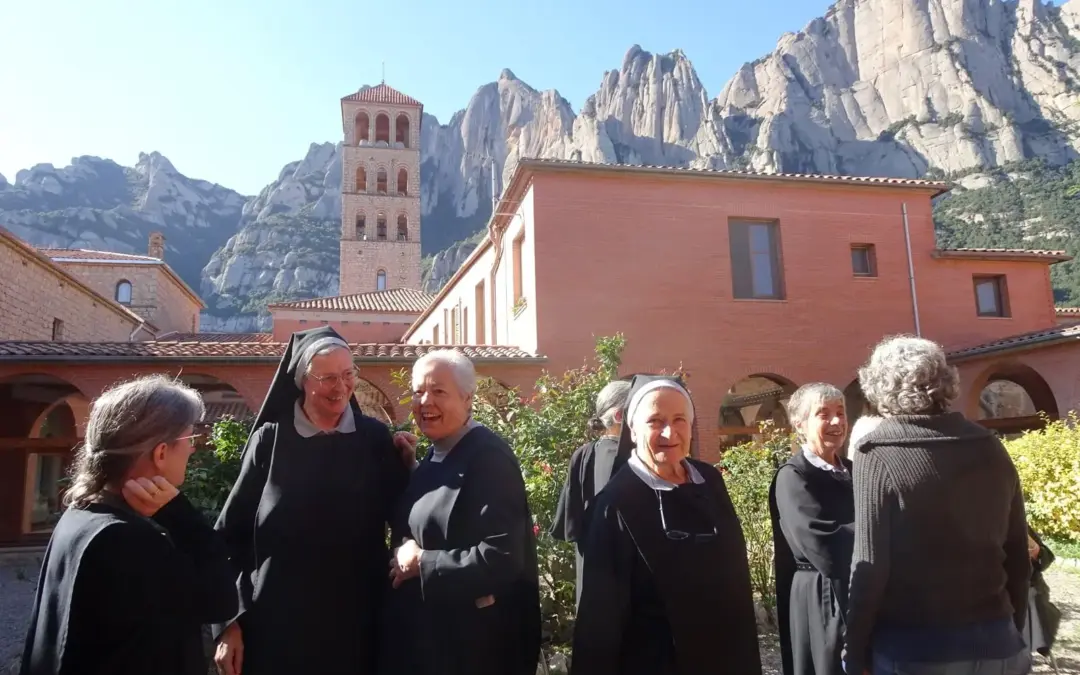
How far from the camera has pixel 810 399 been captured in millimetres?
3076

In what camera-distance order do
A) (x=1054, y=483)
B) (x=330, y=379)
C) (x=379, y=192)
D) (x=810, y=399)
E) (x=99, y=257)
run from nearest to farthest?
(x=330, y=379)
(x=810, y=399)
(x=1054, y=483)
(x=99, y=257)
(x=379, y=192)

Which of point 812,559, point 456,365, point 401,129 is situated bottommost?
point 812,559

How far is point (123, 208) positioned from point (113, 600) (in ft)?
301

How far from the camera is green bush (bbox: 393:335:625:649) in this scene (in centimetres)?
464

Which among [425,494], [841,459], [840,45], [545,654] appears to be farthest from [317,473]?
[840,45]

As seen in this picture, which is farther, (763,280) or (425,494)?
(763,280)

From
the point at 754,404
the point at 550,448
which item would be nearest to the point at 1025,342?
the point at 754,404

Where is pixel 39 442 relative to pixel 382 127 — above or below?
Answer: below

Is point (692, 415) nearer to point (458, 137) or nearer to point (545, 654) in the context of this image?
point (545, 654)

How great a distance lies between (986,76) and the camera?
5716 centimetres

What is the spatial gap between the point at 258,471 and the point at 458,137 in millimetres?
91993

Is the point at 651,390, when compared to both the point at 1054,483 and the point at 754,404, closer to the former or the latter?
the point at 1054,483

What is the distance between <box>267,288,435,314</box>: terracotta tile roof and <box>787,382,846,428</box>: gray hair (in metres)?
25.4

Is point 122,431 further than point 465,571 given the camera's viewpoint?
No
